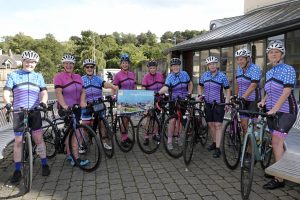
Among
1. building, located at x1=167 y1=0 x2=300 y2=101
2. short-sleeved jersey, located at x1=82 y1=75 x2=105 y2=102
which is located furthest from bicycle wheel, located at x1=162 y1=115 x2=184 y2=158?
building, located at x1=167 y1=0 x2=300 y2=101

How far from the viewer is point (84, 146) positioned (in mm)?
5410

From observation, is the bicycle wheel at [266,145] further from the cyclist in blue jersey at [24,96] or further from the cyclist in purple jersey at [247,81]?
the cyclist in blue jersey at [24,96]

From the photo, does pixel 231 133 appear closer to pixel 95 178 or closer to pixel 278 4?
pixel 95 178

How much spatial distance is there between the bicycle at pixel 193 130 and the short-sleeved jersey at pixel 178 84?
21.6 inches

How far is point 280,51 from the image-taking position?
447 cm

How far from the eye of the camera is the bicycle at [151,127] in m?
6.54

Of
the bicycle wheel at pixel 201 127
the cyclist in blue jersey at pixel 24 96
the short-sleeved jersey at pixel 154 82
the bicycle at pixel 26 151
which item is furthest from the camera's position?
the short-sleeved jersey at pixel 154 82

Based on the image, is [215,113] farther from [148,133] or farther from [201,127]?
[148,133]

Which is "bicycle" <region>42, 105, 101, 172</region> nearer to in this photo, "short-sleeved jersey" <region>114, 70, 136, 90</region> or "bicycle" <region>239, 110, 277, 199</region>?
"short-sleeved jersey" <region>114, 70, 136, 90</region>

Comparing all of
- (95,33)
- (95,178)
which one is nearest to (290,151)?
(95,178)

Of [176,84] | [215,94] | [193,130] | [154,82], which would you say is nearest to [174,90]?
[176,84]

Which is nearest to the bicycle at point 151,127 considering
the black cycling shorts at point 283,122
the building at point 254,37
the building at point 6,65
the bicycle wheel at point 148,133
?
the bicycle wheel at point 148,133

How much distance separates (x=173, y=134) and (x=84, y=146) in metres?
1.72

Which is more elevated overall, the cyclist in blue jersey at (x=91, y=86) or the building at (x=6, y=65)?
the building at (x=6, y=65)
